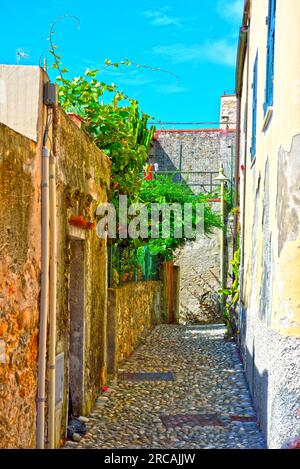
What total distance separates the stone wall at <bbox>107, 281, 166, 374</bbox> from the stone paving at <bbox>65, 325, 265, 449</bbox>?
0.85ft

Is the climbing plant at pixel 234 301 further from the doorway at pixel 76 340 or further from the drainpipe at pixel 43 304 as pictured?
the drainpipe at pixel 43 304

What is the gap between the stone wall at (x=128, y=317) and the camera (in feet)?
32.7

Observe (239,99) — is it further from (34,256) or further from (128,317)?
(34,256)

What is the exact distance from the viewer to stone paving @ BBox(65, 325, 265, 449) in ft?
20.1

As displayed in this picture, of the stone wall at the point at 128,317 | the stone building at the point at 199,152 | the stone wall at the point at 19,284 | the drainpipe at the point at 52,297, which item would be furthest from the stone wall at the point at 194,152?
the stone wall at the point at 19,284

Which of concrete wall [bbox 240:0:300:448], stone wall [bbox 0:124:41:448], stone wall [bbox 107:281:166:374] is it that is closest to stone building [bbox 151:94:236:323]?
stone wall [bbox 107:281:166:374]

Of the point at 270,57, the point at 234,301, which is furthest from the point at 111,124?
the point at 234,301

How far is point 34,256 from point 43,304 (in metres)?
0.39

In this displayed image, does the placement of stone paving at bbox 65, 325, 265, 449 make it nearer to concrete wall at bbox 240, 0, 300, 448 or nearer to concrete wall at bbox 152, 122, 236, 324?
concrete wall at bbox 240, 0, 300, 448

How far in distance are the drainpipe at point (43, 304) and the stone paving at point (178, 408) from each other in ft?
3.95

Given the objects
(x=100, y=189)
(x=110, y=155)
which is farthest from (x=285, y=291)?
(x=110, y=155)

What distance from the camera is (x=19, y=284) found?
4285mm

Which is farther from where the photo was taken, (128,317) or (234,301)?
(234,301)
